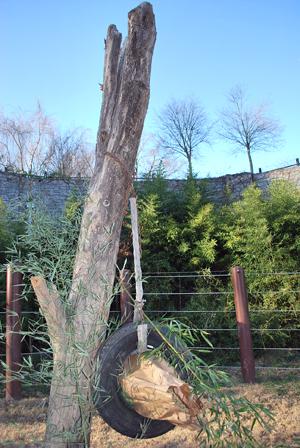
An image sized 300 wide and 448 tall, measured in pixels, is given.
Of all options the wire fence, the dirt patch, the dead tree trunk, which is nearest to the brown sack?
the dead tree trunk

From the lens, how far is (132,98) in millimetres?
2012

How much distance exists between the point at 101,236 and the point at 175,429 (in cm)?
169

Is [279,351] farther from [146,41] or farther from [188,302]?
[146,41]

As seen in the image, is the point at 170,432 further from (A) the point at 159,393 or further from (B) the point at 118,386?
(A) the point at 159,393

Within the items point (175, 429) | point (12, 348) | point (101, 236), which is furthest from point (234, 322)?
point (101, 236)

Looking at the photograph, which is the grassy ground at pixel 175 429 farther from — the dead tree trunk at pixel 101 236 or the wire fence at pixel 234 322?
the wire fence at pixel 234 322

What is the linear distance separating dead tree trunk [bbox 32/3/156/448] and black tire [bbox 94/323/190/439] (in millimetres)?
52

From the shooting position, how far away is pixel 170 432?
2.90 metres

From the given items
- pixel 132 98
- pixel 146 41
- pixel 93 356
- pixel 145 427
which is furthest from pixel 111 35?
pixel 145 427

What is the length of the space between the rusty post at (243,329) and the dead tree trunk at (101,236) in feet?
8.05

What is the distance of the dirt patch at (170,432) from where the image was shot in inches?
107

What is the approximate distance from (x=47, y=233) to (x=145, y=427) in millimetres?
894

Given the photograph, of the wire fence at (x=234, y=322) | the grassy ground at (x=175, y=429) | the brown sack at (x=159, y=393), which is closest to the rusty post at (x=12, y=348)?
the grassy ground at (x=175, y=429)

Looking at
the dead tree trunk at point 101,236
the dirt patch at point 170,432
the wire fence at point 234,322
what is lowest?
the dirt patch at point 170,432
